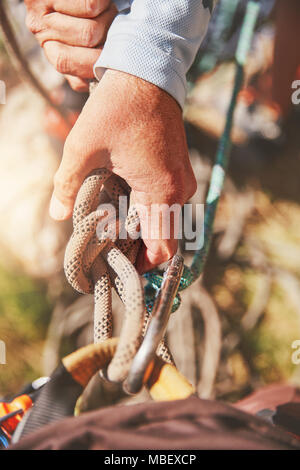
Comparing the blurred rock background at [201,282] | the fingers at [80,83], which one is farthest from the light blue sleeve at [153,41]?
the blurred rock background at [201,282]

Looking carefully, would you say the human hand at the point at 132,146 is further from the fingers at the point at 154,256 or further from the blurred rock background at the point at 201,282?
the blurred rock background at the point at 201,282

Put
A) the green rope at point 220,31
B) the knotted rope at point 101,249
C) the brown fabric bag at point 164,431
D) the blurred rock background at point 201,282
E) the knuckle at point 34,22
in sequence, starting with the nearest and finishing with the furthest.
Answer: the brown fabric bag at point 164,431, the knotted rope at point 101,249, the knuckle at point 34,22, the green rope at point 220,31, the blurred rock background at point 201,282

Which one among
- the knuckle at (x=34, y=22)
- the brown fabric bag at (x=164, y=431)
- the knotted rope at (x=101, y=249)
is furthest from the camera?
the knuckle at (x=34, y=22)

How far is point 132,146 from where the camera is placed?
45 centimetres

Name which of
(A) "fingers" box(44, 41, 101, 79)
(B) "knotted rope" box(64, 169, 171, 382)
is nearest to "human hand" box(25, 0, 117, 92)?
(A) "fingers" box(44, 41, 101, 79)

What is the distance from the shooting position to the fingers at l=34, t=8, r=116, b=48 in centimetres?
50

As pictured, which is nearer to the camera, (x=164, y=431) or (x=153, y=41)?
(x=164, y=431)

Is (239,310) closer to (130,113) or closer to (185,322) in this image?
(185,322)

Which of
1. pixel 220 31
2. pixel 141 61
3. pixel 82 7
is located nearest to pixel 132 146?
pixel 141 61

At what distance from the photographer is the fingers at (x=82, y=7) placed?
486 millimetres

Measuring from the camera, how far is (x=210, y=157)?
129 centimetres

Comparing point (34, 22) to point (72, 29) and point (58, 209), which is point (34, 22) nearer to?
point (72, 29)

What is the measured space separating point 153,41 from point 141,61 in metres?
0.04
